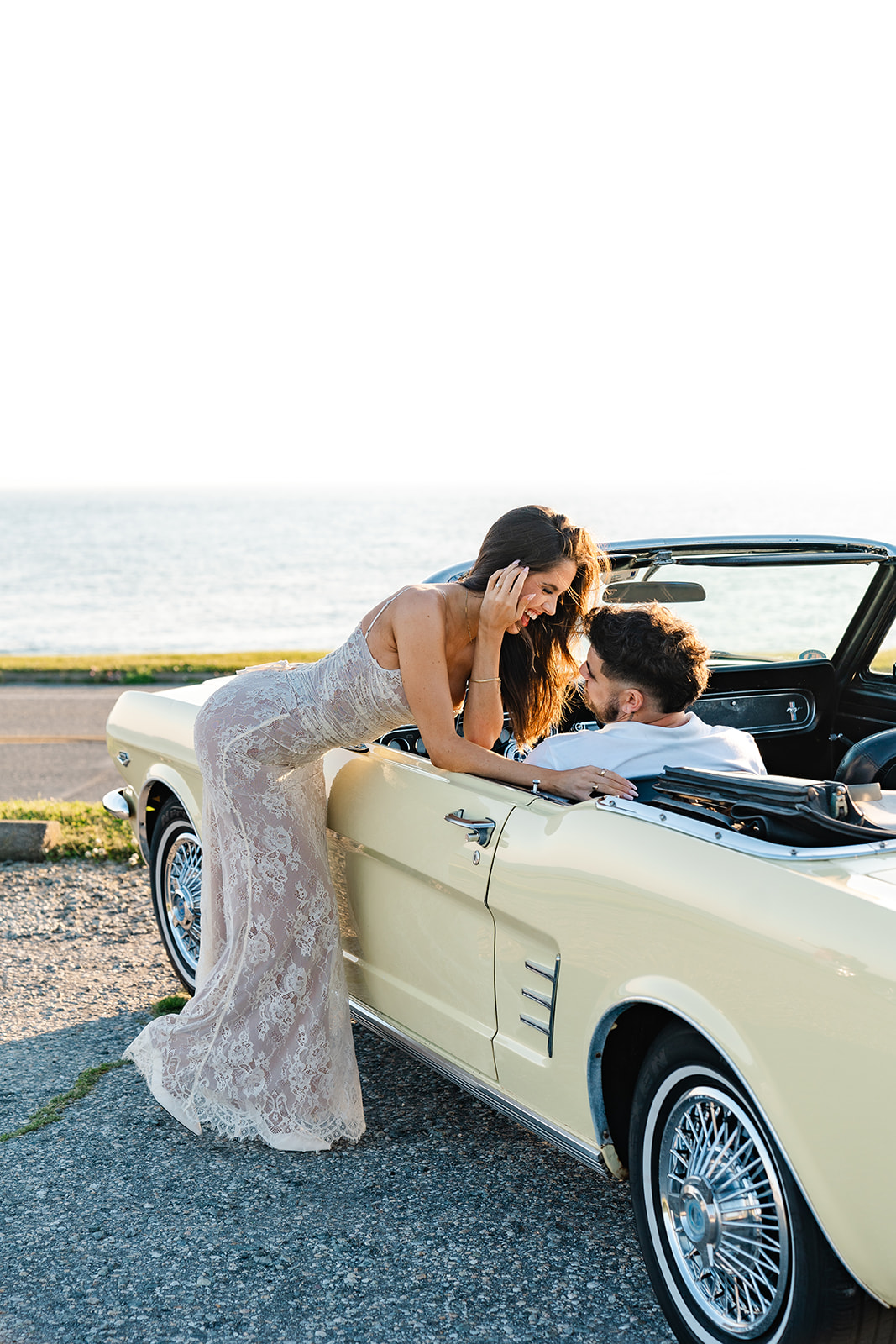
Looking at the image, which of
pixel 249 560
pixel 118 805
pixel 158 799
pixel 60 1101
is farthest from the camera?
pixel 249 560

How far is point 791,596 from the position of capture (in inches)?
1747

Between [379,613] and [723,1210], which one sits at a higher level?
[379,613]

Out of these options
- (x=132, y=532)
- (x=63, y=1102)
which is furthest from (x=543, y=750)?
(x=132, y=532)

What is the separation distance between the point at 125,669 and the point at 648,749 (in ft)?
52.0

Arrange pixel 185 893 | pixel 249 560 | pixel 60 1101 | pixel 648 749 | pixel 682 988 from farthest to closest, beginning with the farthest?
pixel 249 560, pixel 185 893, pixel 60 1101, pixel 648 749, pixel 682 988

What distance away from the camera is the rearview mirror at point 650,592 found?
3967 mm

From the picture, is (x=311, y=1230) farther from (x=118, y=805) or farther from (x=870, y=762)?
(x=118, y=805)

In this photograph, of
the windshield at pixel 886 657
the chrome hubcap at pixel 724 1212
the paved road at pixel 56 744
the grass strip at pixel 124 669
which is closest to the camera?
the chrome hubcap at pixel 724 1212

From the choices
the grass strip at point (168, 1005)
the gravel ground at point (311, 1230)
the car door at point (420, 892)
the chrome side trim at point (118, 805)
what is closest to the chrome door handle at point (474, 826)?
the car door at point (420, 892)

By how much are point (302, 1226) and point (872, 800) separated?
182 centimetres

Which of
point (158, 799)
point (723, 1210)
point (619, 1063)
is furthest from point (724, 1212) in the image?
point (158, 799)

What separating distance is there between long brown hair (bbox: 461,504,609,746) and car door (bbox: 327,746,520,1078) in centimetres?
40

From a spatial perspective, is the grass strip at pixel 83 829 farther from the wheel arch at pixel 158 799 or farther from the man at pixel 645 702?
the man at pixel 645 702

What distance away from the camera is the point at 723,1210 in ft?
7.95
